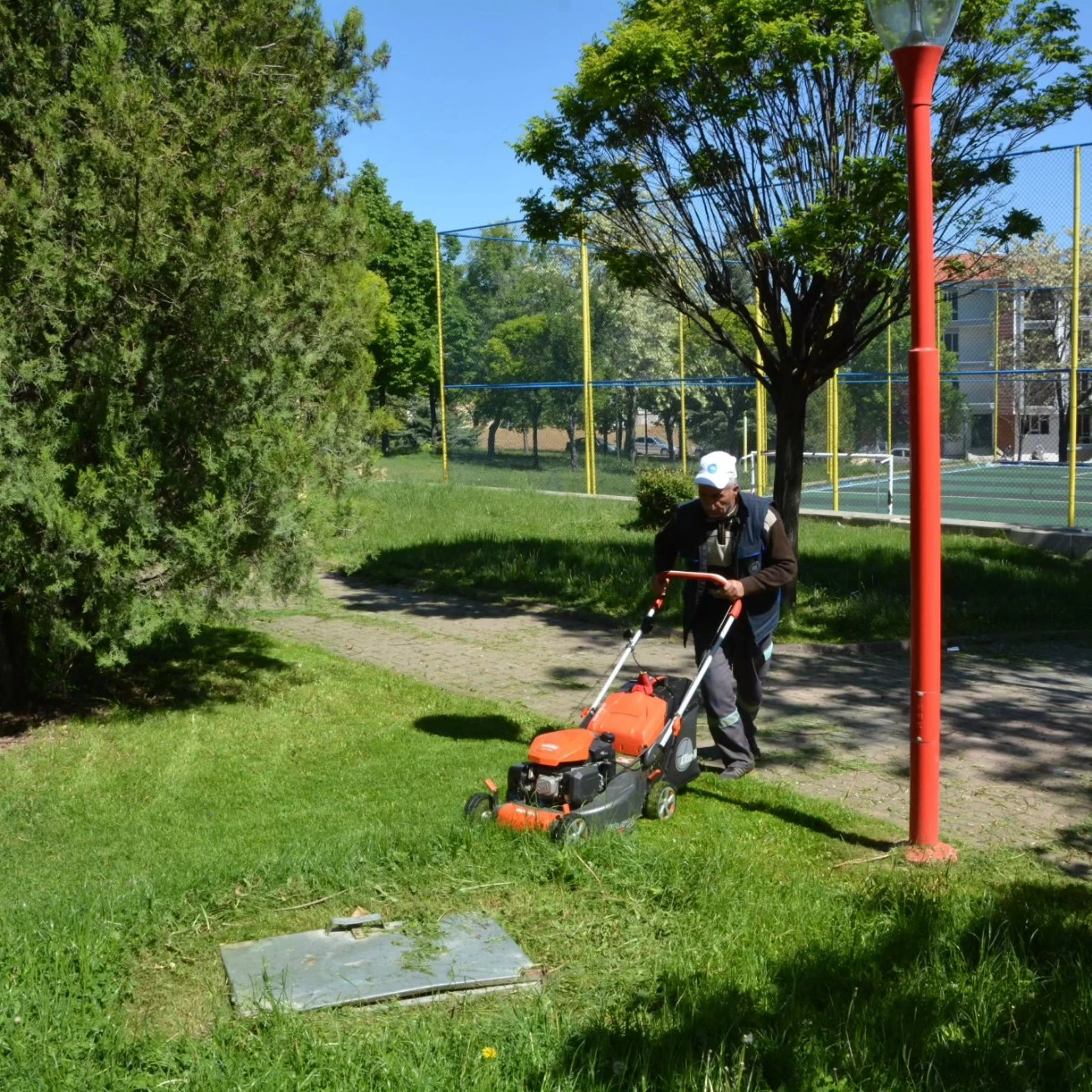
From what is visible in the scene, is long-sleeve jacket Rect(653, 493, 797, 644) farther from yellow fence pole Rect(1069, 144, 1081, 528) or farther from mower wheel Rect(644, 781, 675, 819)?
yellow fence pole Rect(1069, 144, 1081, 528)

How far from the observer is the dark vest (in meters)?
7.34

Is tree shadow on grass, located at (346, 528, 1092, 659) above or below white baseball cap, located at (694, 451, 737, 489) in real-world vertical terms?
below

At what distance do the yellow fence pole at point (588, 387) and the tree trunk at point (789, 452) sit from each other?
38.4 ft

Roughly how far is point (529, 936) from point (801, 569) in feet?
32.3

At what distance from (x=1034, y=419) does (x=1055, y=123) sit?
8.43m

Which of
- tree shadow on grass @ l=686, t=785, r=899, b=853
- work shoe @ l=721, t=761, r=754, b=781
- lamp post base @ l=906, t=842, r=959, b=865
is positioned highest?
work shoe @ l=721, t=761, r=754, b=781

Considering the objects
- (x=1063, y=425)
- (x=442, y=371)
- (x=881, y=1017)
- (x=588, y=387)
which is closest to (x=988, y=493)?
(x=1063, y=425)

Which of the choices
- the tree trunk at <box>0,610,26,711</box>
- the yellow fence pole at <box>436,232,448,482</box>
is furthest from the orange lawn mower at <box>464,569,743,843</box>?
the yellow fence pole at <box>436,232,448,482</box>

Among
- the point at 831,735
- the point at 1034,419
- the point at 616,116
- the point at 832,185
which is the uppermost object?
the point at 616,116

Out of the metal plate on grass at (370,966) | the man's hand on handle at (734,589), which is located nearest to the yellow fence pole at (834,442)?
the man's hand on handle at (734,589)

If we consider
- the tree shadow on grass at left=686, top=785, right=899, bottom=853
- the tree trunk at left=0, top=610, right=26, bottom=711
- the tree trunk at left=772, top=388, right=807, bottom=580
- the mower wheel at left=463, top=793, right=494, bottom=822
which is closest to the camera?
the mower wheel at left=463, top=793, right=494, bottom=822

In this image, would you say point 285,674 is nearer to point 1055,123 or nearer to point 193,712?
point 193,712

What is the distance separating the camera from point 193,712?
371 inches

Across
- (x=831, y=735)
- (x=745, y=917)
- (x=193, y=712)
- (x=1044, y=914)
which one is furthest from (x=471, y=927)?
(x=193, y=712)
